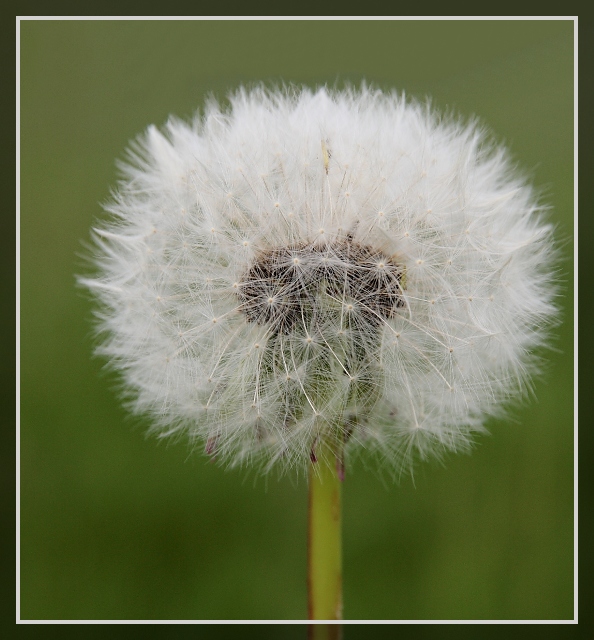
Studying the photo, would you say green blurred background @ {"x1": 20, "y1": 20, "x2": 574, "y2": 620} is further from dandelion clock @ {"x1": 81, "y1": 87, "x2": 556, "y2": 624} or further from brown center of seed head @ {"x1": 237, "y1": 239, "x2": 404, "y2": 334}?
brown center of seed head @ {"x1": 237, "y1": 239, "x2": 404, "y2": 334}

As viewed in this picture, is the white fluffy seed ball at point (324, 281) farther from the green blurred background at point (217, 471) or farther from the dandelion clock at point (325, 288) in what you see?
the green blurred background at point (217, 471)

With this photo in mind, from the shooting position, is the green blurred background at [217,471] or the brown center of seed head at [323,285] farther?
the green blurred background at [217,471]

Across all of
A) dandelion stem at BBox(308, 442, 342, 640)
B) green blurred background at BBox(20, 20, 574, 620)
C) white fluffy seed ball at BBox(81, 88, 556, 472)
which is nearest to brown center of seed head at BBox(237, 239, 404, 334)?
white fluffy seed ball at BBox(81, 88, 556, 472)

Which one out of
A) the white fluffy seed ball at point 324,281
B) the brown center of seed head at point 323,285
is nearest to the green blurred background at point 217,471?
the white fluffy seed ball at point 324,281

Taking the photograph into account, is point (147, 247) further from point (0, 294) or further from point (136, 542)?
point (136, 542)

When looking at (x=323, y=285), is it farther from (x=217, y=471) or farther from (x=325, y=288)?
(x=217, y=471)
